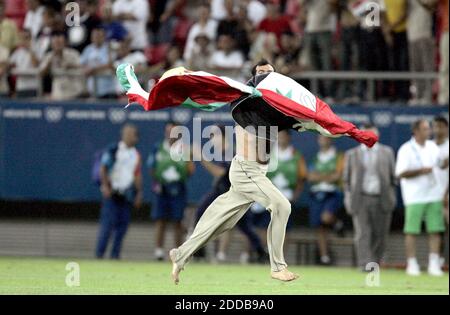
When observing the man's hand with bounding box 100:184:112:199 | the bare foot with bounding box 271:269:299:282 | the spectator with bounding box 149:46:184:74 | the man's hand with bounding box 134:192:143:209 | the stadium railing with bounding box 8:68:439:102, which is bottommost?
the bare foot with bounding box 271:269:299:282

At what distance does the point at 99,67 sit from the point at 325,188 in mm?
4852

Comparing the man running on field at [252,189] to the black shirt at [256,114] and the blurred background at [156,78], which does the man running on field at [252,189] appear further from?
the blurred background at [156,78]

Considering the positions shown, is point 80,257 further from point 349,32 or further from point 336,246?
point 349,32

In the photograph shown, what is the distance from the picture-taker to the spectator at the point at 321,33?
2188cm

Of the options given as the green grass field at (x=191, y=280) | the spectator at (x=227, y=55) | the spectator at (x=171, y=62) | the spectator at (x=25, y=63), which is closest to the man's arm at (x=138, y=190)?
the green grass field at (x=191, y=280)

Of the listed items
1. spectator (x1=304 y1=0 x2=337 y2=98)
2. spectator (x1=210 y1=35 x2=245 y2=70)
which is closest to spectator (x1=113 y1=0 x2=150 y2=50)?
spectator (x1=210 y1=35 x2=245 y2=70)

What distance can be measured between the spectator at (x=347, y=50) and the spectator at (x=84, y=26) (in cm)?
481

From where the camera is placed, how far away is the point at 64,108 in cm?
2325

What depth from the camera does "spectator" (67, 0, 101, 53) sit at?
2345cm

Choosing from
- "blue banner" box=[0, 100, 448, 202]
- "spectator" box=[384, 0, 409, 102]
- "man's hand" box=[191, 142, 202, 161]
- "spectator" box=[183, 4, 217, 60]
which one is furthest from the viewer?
"spectator" box=[183, 4, 217, 60]

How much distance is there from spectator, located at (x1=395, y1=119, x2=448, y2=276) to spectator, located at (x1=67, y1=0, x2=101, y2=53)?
6.87m

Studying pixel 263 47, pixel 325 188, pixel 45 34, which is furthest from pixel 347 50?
pixel 45 34

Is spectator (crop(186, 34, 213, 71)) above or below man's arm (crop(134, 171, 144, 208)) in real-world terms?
above

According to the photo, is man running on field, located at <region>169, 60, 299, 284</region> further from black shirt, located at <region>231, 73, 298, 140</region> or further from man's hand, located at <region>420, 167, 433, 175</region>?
man's hand, located at <region>420, 167, 433, 175</region>
